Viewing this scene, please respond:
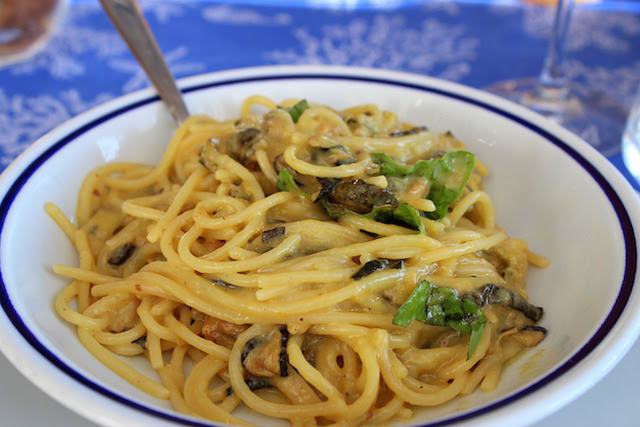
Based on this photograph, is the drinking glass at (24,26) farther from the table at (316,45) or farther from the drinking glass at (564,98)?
the drinking glass at (564,98)

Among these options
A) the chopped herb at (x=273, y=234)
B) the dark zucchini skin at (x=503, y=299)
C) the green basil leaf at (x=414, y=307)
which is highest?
the chopped herb at (x=273, y=234)

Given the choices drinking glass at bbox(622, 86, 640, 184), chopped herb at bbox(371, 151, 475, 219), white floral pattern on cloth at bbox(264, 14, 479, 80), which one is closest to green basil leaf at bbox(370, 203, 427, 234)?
chopped herb at bbox(371, 151, 475, 219)

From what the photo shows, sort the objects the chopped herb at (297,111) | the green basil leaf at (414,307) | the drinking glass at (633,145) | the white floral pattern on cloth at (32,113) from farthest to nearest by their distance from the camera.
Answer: the white floral pattern on cloth at (32,113) < the drinking glass at (633,145) < the chopped herb at (297,111) < the green basil leaf at (414,307)

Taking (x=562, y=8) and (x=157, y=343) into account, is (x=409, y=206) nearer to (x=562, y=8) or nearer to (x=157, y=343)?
(x=157, y=343)

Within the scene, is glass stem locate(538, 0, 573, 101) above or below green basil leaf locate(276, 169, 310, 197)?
above

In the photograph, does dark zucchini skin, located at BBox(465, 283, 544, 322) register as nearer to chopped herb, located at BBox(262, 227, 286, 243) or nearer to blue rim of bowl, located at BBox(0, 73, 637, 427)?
blue rim of bowl, located at BBox(0, 73, 637, 427)

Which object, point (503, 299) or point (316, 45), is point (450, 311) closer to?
point (503, 299)

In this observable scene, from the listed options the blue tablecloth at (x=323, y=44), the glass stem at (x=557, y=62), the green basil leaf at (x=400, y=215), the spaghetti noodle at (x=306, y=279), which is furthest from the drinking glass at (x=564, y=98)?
the green basil leaf at (x=400, y=215)

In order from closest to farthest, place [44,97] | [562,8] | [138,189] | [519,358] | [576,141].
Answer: [519,358] < [576,141] < [138,189] < [562,8] < [44,97]

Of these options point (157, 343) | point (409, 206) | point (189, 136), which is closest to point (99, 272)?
point (157, 343)
